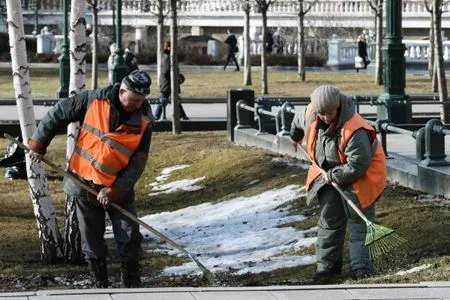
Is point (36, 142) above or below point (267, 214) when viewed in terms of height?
above

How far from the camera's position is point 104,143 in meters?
9.67

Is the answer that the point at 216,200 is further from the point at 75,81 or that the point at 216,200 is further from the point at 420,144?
the point at 75,81

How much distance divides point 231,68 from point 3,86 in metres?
13.8

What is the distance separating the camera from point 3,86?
39.5m

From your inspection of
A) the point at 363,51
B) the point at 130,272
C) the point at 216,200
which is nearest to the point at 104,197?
the point at 130,272

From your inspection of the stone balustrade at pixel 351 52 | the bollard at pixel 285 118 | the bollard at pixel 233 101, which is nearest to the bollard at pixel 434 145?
the bollard at pixel 285 118

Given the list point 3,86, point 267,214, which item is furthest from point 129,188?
point 3,86

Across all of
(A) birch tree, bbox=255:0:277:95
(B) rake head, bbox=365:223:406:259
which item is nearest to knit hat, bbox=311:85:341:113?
(B) rake head, bbox=365:223:406:259

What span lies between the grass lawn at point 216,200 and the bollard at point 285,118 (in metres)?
0.46

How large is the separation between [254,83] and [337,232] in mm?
31089

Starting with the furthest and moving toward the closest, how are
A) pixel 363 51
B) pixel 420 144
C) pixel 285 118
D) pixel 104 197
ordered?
pixel 363 51, pixel 285 118, pixel 420 144, pixel 104 197

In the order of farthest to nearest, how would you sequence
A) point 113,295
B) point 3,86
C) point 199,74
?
1. point 199,74
2. point 3,86
3. point 113,295

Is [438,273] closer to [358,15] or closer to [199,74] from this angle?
[199,74]

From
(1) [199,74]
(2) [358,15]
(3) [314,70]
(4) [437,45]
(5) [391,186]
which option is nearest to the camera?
(5) [391,186]
